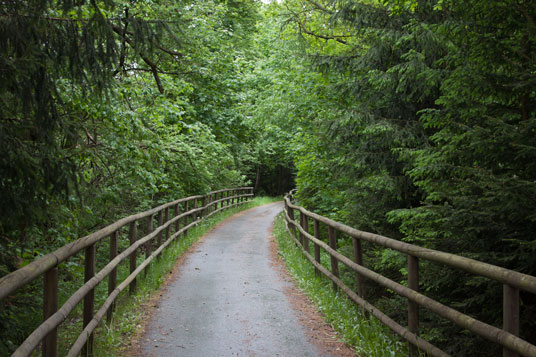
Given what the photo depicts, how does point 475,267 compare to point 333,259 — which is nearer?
point 475,267

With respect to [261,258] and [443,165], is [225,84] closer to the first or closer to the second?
[261,258]

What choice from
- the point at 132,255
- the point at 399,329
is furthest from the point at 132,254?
the point at 399,329

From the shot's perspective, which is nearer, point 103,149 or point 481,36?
point 481,36

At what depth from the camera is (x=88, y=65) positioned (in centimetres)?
429

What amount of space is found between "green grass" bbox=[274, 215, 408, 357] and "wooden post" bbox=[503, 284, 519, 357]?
1.61 meters

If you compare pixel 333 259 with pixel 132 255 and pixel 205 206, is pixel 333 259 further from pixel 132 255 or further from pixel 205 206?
pixel 205 206

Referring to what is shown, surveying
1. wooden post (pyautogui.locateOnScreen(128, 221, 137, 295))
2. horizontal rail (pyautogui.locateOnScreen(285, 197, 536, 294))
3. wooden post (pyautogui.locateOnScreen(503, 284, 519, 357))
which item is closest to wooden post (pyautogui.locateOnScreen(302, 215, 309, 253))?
wooden post (pyautogui.locateOnScreen(128, 221, 137, 295))

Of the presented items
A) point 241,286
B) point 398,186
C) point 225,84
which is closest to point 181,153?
point 241,286

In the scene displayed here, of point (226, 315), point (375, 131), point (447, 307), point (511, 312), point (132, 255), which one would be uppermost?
point (375, 131)

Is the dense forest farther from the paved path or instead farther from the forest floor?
the paved path

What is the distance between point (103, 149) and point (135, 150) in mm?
493

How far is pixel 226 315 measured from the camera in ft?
19.5

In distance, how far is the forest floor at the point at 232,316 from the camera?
15.8 ft

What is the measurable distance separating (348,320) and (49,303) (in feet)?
11.1
